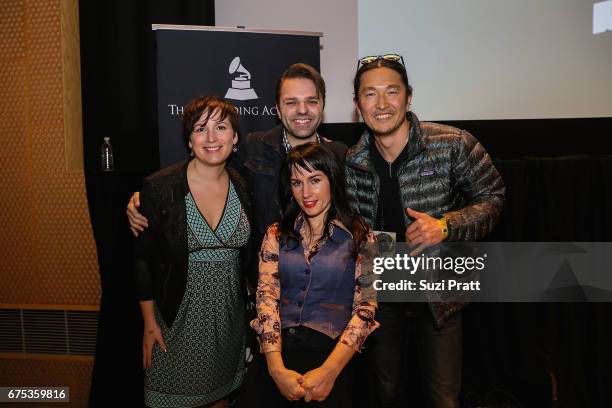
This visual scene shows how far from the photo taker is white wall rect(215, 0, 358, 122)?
3.64 m

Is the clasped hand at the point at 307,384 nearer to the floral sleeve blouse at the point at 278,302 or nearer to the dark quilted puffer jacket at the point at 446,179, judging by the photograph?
the floral sleeve blouse at the point at 278,302

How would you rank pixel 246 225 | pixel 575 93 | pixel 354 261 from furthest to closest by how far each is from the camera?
pixel 575 93 < pixel 246 225 < pixel 354 261

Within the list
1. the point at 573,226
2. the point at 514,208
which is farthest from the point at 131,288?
the point at 573,226

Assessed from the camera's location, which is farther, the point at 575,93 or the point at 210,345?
the point at 575,93

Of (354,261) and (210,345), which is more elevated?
(354,261)

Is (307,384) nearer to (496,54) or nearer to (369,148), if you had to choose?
(369,148)

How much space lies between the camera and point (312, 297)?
1.67 metres

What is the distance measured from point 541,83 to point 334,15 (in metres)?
1.59

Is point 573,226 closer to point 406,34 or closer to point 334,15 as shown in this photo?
point 406,34


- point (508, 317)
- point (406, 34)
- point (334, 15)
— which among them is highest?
point (334, 15)

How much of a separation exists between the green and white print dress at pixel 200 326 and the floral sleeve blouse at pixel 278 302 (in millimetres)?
254

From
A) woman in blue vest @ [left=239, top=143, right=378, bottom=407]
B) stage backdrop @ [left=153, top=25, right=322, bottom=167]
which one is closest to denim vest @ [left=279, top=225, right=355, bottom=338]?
woman in blue vest @ [left=239, top=143, right=378, bottom=407]

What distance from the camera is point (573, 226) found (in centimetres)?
270

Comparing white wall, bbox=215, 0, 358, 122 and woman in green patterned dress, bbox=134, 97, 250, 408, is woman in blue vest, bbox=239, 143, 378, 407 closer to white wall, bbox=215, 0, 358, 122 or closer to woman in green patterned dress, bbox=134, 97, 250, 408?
woman in green patterned dress, bbox=134, 97, 250, 408
